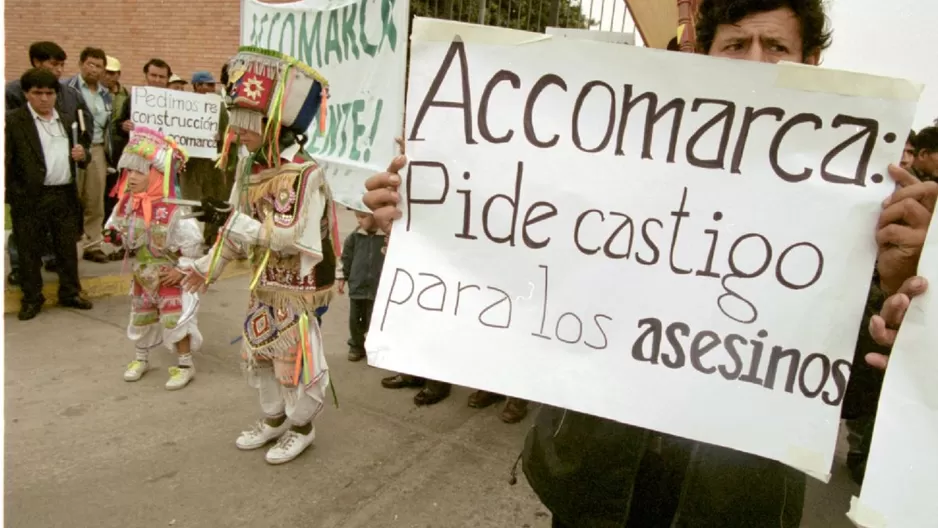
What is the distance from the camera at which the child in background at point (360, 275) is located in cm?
418

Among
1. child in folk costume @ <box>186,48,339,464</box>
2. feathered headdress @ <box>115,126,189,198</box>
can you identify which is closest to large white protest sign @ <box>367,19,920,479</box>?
child in folk costume @ <box>186,48,339,464</box>

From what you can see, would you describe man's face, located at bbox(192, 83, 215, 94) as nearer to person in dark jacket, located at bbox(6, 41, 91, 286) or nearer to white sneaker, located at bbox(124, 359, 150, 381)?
person in dark jacket, located at bbox(6, 41, 91, 286)

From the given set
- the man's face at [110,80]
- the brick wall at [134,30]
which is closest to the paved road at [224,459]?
the man's face at [110,80]

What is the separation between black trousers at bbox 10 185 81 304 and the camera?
15.4ft

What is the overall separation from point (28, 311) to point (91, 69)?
270cm

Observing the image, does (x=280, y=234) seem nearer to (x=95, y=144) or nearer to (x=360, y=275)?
(x=360, y=275)

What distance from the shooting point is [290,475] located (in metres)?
2.93

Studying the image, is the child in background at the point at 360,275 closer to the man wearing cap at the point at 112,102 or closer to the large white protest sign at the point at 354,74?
the large white protest sign at the point at 354,74

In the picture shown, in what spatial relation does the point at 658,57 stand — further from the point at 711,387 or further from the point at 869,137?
the point at 711,387

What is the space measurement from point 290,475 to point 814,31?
8.87 ft

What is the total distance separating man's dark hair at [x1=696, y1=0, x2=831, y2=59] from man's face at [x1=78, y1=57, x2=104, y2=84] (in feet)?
21.2

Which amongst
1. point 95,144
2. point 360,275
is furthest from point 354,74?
point 95,144

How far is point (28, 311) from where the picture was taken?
473cm

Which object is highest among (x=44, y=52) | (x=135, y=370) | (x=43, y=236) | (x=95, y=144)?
(x=44, y=52)
